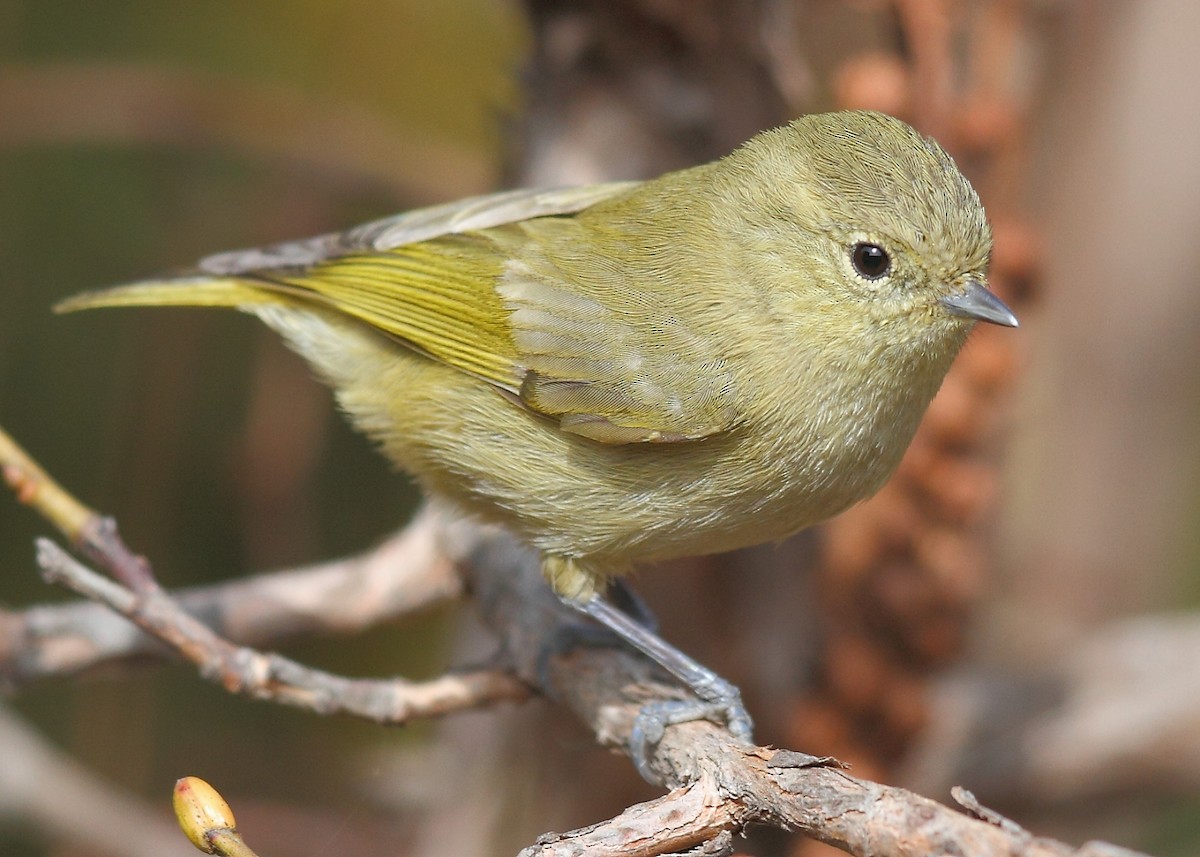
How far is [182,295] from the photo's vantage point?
3.13 metres

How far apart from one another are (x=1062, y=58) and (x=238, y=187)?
3073mm

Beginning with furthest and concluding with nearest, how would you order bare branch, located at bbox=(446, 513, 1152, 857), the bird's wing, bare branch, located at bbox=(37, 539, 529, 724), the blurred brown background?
the blurred brown background < the bird's wing < bare branch, located at bbox=(37, 539, 529, 724) < bare branch, located at bbox=(446, 513, 1152, 857)

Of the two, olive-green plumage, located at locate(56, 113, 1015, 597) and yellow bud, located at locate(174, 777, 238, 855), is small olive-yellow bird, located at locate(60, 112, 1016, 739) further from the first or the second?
yellow bud, located at locate(174, 777, 238, 855)

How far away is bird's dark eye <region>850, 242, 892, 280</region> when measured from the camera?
2.41m

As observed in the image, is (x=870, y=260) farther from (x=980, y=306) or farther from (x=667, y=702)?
(x=667, y=702)

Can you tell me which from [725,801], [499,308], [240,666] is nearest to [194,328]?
[499,308]

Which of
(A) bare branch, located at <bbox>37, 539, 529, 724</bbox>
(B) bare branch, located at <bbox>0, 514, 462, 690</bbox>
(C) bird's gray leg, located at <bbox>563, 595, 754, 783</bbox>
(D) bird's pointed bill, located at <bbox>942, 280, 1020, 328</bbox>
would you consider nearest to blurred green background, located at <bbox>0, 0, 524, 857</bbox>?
(B) bare branch, located at <bbox>0, 514, 462, 690</bbox>

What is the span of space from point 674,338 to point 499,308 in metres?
0.46

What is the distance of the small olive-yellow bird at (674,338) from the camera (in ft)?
7.95

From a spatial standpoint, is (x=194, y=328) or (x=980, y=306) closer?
(x=980, y=306)

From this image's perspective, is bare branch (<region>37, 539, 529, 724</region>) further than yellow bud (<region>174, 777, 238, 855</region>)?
Yes

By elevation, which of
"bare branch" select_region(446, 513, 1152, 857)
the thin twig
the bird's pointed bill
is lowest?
"bare branch" select_region(446, 513, 1152, 857)

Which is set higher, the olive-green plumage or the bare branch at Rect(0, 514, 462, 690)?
the olive-green plumage

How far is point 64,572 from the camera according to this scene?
215 centimetres
